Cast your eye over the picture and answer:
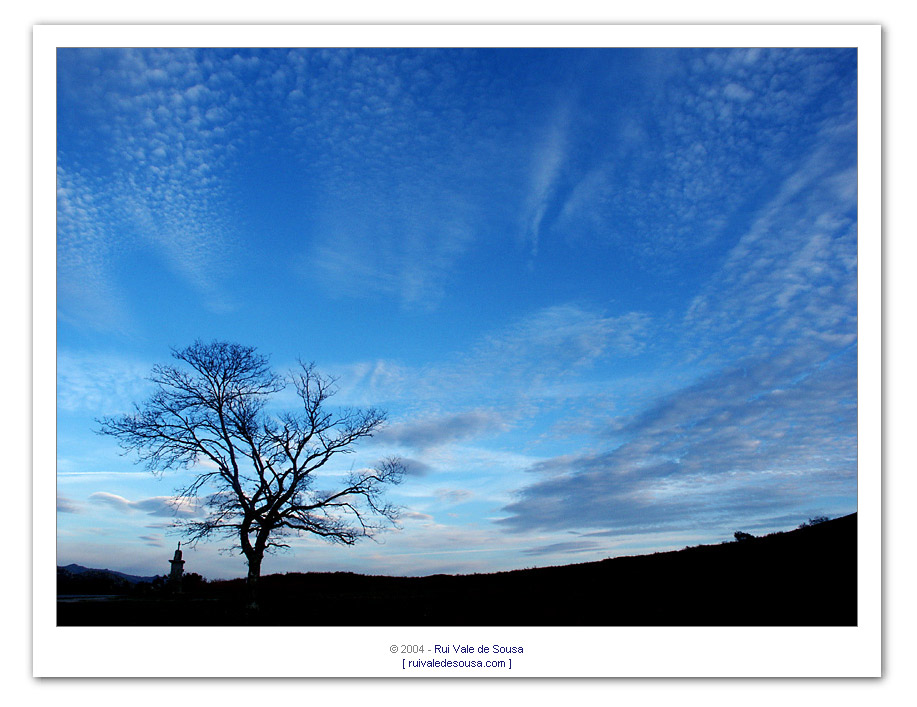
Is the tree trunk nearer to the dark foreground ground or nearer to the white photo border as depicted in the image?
the dark foreground ground

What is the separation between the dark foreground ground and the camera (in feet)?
28.5

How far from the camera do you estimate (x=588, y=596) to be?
417 inches

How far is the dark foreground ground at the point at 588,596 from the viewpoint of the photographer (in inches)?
341

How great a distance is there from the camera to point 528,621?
28.9 feet
